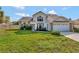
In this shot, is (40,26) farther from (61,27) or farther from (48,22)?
(61,27)

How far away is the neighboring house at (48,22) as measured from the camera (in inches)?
179

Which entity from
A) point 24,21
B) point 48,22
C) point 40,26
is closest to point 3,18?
point 24,21

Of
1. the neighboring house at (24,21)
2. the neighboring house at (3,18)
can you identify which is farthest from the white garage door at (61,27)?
the neighboring house at (3,18)

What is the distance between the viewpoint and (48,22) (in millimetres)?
4590

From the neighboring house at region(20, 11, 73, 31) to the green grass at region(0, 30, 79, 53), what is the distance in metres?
0.12

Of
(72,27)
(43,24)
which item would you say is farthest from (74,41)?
(43,24)

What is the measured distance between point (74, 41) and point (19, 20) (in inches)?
35.6

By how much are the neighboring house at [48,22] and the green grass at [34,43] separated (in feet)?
0.39

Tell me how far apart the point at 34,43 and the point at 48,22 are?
1.29 feet
